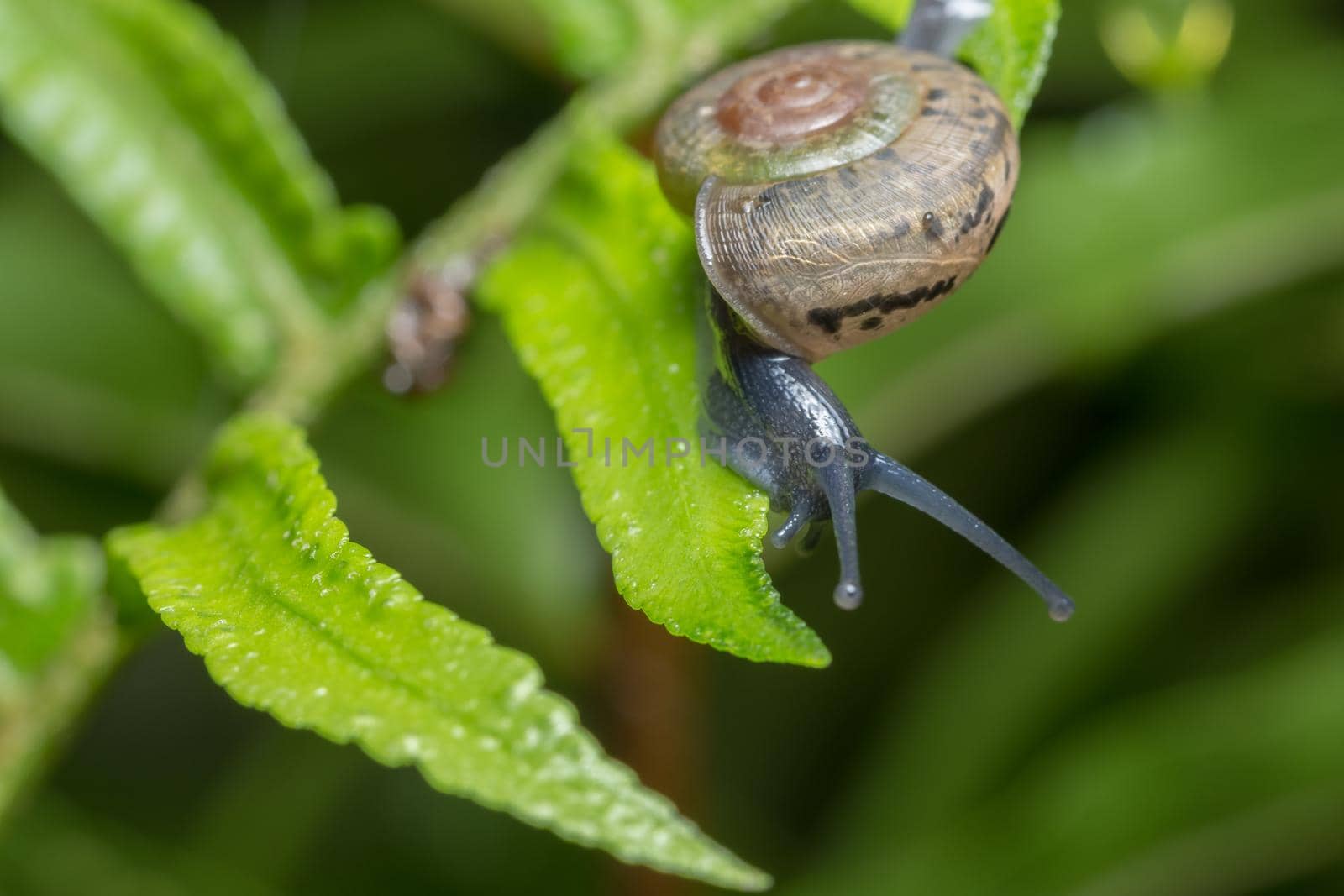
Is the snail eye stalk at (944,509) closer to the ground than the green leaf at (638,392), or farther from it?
closer to the ground

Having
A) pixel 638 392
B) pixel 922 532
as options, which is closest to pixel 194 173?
pixel 638 392

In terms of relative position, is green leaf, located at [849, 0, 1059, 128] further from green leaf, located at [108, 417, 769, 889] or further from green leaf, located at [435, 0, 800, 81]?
green leaf, located at [108, 417, 769, 889]


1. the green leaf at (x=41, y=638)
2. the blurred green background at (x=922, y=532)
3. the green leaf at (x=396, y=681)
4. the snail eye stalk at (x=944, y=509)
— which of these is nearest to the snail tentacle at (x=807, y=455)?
the snail eye stalk at (x=944, y=509)

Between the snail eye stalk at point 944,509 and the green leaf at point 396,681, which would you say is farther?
the snail eye stalk at point 944,509

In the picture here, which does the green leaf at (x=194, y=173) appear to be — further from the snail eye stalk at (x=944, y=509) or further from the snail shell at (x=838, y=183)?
the snail eye stalk at (x=944, y=509)

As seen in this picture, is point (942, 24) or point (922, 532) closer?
point (942, 24)

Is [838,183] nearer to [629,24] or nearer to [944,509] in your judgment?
[944,509]

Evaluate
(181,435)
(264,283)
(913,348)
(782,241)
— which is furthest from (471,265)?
(181,435)

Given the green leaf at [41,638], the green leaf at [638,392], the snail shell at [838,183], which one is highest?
the snail shell at [838,183]
